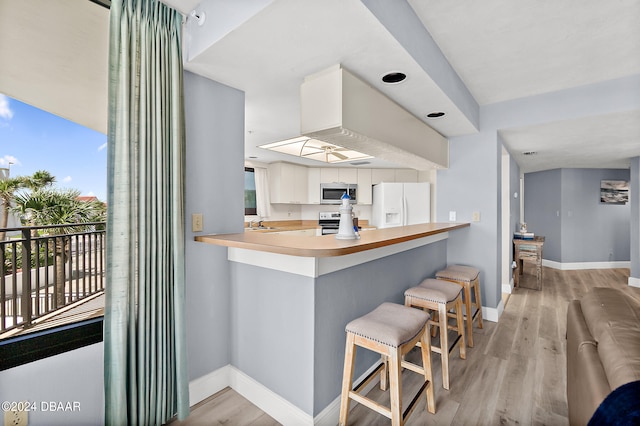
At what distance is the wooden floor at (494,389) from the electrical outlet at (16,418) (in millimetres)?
726

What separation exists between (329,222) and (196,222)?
3.96m

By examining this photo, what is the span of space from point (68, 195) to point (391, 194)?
4.26m

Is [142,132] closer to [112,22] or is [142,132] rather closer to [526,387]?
[112,22]

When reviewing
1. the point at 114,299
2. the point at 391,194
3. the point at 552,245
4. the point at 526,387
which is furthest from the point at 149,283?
the point at 552,245

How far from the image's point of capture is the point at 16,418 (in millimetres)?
1301

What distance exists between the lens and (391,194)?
4961 millimetres

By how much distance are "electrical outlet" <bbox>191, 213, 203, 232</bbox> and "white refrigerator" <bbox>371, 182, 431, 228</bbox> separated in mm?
3630

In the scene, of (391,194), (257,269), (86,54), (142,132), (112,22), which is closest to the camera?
(112,22)

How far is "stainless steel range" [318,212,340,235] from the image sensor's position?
18.4 ft

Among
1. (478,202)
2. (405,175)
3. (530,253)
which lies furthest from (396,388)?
(405,175)

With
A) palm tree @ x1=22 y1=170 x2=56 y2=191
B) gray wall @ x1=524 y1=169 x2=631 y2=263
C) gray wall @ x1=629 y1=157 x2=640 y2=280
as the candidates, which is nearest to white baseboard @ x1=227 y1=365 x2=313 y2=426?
palm tree @ x1=22 y1=170 x2=56 y2=191

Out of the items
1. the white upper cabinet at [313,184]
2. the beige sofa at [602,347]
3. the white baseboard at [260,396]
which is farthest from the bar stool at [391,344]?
the white upper cabinet at [313,184]

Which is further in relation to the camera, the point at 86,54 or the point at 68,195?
the point at 86,54

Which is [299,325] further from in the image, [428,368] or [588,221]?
[588,221]
